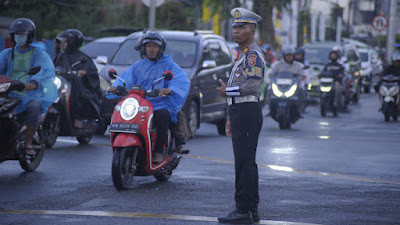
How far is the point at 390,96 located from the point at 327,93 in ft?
5.74

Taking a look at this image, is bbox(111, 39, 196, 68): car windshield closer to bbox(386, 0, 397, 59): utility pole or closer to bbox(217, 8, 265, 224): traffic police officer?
bbox(217, 8, 265, 224): traffic police officer

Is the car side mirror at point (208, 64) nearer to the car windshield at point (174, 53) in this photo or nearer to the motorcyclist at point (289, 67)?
the car windshield at point (174, 53)

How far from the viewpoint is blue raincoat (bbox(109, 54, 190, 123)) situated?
9859 mm

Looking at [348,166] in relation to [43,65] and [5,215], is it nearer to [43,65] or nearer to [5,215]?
[43,65]

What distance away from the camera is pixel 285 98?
61.4 ft

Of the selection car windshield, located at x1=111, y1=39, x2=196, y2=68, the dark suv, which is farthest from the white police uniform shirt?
car windshield, located at x1=111, y1=39, x2=196, y2=68

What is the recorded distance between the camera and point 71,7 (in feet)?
105

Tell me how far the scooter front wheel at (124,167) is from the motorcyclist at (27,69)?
158 centimetres

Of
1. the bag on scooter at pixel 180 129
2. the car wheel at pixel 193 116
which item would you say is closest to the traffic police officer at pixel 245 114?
the bag on scooter at pixel 180 129

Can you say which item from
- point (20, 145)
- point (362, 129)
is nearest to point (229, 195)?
point (20, 145)

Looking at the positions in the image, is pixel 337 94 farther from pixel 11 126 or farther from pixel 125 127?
pixel 125 127

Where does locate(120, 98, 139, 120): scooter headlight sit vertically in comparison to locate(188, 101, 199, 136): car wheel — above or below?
above

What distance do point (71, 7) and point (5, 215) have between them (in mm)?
24896

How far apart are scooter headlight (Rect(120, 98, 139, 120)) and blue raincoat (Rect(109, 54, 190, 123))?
528 millimetres
